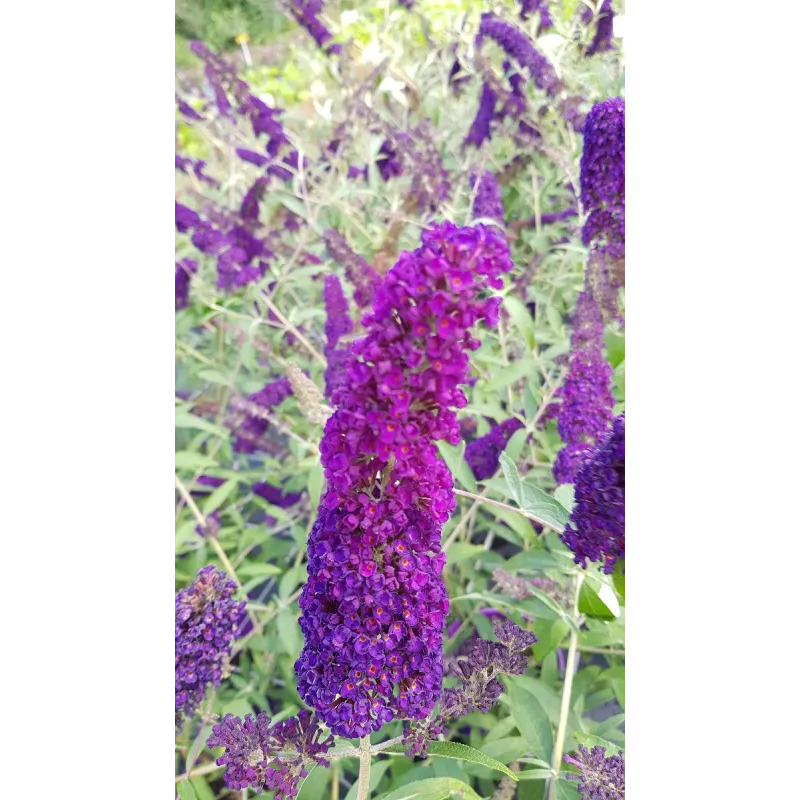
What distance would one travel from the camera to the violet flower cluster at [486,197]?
0.99 metres

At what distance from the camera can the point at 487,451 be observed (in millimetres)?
899

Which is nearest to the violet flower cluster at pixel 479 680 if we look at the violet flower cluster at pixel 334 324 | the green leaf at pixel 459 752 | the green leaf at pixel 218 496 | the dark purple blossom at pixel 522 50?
the green leaf at pixel 459 752

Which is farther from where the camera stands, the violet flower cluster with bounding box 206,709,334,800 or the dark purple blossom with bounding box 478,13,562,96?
the dark purple blossom with bounding box 478,13,562,96

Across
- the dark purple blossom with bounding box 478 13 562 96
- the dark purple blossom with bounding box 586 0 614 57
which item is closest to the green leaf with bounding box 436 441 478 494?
the dark purple blossom with bounding box 586 0 614 57

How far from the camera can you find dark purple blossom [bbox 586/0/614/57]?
32.6 inches

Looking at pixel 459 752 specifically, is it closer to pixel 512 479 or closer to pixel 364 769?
pixel 364 769

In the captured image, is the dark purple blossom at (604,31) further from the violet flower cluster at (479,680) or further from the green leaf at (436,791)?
the green leaf at (436,791)

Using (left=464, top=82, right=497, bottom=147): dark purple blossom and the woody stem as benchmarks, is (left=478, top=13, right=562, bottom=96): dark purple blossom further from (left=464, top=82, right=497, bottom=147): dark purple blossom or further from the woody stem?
the woody stem

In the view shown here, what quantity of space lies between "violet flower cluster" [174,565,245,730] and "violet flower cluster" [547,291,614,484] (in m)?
0.41

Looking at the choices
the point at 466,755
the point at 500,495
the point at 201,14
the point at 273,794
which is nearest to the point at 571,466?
the point at 500,495

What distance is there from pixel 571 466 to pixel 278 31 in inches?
28.6

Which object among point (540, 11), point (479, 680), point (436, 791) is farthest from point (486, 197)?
point (436, 791)
